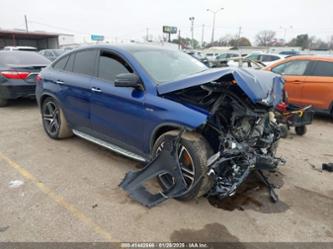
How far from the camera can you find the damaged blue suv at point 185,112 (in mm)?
2861

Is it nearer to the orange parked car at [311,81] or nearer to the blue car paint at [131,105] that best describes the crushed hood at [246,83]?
the blue car paint at [131,105]

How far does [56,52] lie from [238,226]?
18729mm

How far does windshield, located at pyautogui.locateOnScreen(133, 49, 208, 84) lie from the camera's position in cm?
344

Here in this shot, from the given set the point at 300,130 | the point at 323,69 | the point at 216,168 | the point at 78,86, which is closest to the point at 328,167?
the point at 300,130

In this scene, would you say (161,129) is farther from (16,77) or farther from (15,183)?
(16,77)

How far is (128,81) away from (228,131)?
51.6 inches

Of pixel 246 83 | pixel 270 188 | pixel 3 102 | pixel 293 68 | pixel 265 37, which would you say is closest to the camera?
pixel 246 83

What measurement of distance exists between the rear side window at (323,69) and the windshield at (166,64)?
3962mm

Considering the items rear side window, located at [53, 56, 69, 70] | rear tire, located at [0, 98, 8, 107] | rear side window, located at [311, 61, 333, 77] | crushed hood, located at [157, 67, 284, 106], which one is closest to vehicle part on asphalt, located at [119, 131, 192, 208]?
crushed hood, located at [157, 67, 284, 106]

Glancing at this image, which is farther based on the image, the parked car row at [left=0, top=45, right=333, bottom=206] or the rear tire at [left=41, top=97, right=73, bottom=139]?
the rear tire at [left=41, top=97, right=73, bottom=139]

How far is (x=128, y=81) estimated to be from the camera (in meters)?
3.17

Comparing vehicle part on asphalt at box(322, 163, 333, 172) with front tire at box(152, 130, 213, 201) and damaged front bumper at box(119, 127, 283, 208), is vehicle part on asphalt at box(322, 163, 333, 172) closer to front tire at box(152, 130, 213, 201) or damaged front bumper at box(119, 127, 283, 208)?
damaged front bumper at box(119, 127, 283, 208)

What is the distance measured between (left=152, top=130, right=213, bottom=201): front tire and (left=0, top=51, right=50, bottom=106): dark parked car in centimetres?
541

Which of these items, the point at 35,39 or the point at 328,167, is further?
the point at 35,39
